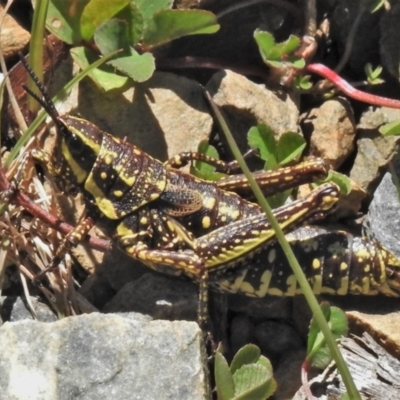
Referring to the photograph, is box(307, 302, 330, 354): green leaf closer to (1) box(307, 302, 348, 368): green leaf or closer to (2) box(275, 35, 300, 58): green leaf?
(1) box(307, 302, 348, 368): green leaf

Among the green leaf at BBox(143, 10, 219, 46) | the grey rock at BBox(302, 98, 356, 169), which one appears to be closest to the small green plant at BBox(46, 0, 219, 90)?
the green leaf at BBox(143, 10, 219, 46)

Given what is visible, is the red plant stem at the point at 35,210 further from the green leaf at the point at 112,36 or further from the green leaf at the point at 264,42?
the green leaf at the point at 264,42

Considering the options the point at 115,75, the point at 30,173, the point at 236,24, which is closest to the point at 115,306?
the point at 30,173

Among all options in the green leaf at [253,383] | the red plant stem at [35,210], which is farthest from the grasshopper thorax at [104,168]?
the green leaf at [253,383]

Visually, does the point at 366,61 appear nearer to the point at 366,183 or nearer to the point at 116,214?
the point at 366,183

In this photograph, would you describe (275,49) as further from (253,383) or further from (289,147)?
(253,383)
